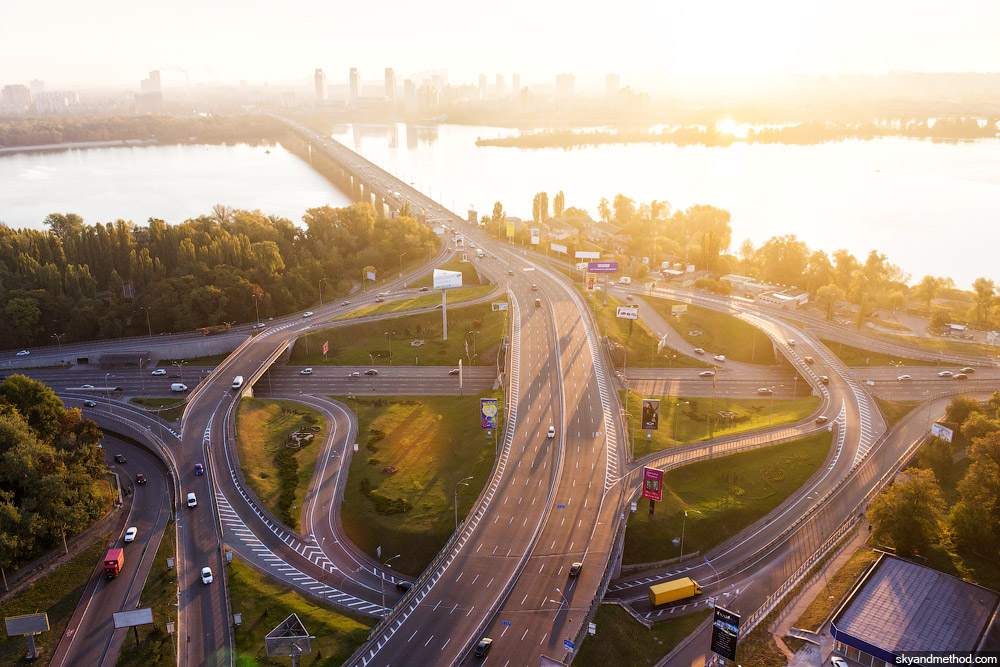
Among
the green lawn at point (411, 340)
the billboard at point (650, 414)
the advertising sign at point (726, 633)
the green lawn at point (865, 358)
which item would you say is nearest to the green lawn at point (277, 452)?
the green lawn at point (411, 340)

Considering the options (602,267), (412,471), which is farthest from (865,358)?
(412,471)

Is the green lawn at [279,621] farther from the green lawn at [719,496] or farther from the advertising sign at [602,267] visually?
the advertising sign at [602,267]

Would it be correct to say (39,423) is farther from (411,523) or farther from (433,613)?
(433,613)

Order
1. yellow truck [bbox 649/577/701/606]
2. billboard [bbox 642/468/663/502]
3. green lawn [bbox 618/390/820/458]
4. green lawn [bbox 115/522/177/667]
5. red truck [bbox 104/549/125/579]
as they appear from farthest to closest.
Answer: green lawn [bbox 618/390/820/458], billboard [bbox 642/468/663/502], red truck [bbox 104/549/125/579], yellow truck [bbox 649/577/701/606], green lawn [bbox 115/522/177/667]

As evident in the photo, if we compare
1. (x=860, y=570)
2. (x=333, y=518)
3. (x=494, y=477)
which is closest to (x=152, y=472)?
(x=333, y=518)

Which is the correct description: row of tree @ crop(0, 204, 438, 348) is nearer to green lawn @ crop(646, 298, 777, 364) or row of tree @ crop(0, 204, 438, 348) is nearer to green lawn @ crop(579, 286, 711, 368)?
green lawn @ crop(579, 286, 711, 368)

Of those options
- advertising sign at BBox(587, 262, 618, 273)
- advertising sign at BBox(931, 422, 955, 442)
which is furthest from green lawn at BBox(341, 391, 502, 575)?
advertising sign at BBox(931, 422, 955, 442)

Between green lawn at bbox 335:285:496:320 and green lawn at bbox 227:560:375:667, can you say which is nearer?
green lawn at bbox 227:560:375:667
